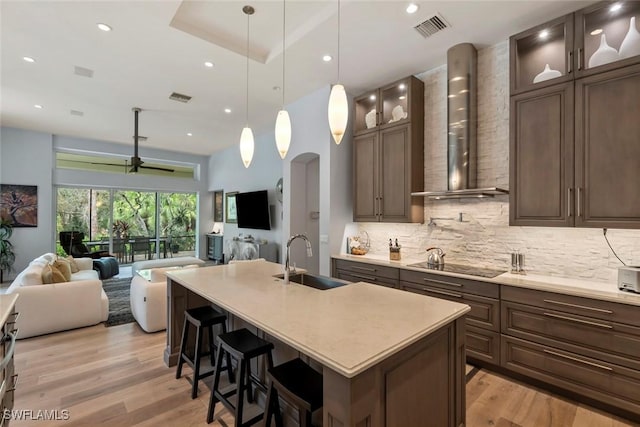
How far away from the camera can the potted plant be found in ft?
20.3

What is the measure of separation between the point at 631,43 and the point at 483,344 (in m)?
2.74

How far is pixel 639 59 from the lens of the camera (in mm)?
2264

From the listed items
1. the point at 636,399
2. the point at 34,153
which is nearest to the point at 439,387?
the point at 636,399

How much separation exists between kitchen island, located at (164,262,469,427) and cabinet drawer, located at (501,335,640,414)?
3.70 feet

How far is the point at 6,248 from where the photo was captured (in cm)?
626

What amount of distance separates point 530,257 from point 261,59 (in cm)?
368

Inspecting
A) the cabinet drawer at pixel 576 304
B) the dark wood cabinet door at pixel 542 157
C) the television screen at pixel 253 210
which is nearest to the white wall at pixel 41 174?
the television screen at pixel 253 210

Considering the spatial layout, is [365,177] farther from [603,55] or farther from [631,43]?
[631,43]

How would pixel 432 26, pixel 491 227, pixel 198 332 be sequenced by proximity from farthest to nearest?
pixel 491 227, pixel 432 26, pixel 198 332

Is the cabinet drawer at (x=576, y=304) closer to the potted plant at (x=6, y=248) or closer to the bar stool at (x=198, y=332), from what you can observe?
the bar stool at (x=198, y=332)

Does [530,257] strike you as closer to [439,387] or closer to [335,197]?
[439,387]

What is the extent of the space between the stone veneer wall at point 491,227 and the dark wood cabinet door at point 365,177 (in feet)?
1.41

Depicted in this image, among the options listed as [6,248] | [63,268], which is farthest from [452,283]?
[6,248]

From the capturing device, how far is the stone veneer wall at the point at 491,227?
106 inches
